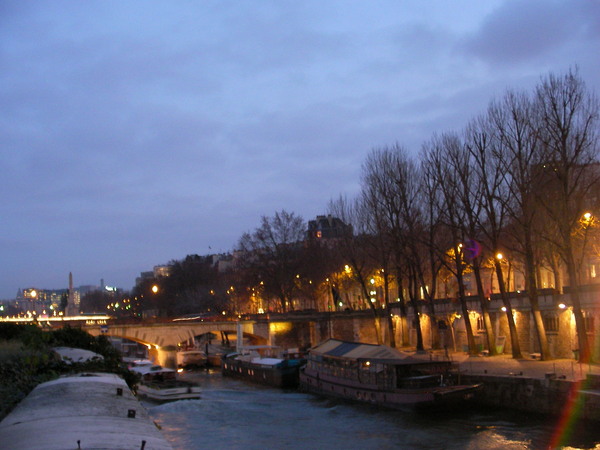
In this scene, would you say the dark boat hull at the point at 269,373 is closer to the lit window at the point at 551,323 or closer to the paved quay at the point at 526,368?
the paved quay at the point at 526,368

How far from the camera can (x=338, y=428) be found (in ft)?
106

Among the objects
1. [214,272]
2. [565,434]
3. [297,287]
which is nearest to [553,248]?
[565,434]

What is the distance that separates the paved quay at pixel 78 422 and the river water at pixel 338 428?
1367 centimetres

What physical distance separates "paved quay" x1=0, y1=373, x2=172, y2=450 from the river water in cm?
1367

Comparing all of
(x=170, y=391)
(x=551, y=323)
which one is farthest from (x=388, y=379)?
(x=170, y=391)

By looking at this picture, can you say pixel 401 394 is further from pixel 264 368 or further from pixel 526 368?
pixel 264 368

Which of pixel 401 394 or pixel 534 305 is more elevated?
pixel 534 305

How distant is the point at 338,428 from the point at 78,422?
22269 millimetres

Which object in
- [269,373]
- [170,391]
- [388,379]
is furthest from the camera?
[269,373]

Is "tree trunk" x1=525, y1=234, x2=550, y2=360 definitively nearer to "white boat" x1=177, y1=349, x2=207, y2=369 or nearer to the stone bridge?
the stone bridge

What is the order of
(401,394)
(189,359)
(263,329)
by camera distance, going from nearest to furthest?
(401,394)
(189,359)
(263,329)

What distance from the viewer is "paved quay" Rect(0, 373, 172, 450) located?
9797mm

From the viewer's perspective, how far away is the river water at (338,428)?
89.8ft

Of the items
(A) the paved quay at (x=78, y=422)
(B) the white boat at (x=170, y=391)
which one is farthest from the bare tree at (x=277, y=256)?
(A) the paved quay at (x=78, y=422)
